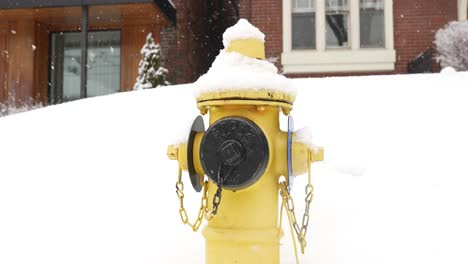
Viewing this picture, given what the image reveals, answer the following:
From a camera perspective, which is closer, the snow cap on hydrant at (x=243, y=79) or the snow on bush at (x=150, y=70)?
the snow cap on hydrant at (x=243, y=79)

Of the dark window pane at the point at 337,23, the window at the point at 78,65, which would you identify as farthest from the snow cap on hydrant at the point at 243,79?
the window at the point at 78,65

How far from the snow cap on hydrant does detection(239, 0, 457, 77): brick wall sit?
29.1 feet

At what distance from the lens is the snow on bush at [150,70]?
10992mm

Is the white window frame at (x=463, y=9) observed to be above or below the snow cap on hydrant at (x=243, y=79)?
above

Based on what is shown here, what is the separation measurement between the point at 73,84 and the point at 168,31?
9.36 feet

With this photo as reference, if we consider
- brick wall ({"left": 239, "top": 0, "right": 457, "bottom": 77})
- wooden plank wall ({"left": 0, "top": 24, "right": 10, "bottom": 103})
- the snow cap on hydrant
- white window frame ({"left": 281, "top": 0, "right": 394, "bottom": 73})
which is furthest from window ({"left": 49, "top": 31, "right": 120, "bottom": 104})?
the snow cap on hydrant

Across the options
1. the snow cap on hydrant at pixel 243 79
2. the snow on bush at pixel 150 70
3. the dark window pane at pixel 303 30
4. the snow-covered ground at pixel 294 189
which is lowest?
the snow-covered ground at pixel 294 189

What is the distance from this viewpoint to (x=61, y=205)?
3.33m

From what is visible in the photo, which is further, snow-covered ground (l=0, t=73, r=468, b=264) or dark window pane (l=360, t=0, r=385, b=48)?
dark window pane (l=360, t=0, r=385, b=48)

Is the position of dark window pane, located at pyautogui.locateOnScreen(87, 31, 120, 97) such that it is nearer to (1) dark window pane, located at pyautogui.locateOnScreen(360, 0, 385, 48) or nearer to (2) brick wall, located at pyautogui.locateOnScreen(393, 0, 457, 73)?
(1) dark window pane, located at pyautogui.locateOnScreen(360, 0, 385, 48)

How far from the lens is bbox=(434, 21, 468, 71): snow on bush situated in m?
9.32

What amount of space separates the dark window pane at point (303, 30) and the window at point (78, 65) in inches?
170

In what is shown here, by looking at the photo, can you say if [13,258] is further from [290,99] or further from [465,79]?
[465,79]

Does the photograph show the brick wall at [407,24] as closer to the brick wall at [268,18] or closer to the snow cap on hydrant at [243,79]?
the brick wall at [268,18]
